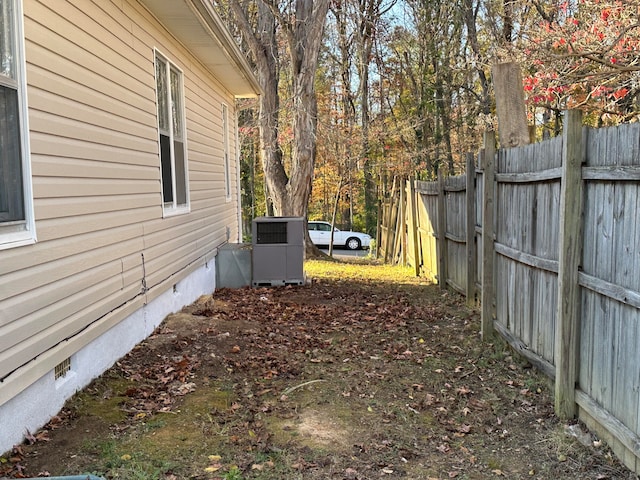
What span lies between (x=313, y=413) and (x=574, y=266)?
2.17 m

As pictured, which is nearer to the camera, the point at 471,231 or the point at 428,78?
the point at 471,231

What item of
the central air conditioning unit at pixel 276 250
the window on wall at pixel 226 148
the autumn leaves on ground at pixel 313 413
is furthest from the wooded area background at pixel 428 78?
the autumn leaves on ground at pixel 313 413

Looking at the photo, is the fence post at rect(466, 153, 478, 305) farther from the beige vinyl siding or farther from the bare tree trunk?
the bare tree trunk

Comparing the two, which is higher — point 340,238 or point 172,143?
point 172,143

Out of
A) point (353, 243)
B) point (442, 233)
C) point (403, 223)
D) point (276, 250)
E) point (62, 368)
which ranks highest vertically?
point (442, 233)

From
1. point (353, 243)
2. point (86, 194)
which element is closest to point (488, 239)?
point (86, 194)

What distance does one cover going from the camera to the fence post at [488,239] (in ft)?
19.1

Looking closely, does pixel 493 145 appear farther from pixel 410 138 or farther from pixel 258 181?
pixel 258 181

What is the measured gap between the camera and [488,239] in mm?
5848

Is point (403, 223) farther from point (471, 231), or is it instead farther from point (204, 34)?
point (204, 34)

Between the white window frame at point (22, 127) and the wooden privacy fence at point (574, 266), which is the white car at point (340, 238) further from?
the white window frame at point (22, 127)

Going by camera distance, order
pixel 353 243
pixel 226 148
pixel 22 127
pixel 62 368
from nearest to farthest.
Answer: pixel 22 127 < pixel 62 368 < pixel 226 148 < pixel 353 243

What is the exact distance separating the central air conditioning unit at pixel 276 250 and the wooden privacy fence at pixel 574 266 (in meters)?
4.90

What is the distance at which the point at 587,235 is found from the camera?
3.62 m
